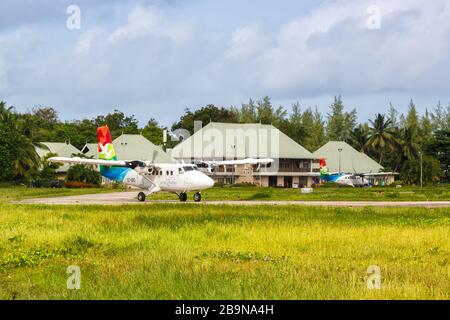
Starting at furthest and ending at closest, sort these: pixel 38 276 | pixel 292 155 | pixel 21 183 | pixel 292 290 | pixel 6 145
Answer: pixel 292 155 < pixel 21 183 < pixel 6 145 < pixel 38 276 < pixel 292 290

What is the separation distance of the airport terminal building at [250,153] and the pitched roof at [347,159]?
12.7m

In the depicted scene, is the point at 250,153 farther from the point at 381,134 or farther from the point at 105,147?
the point at 105,147

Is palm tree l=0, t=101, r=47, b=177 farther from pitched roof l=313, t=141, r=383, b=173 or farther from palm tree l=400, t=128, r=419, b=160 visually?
palm tree l=400, t=128, r=419, b=160

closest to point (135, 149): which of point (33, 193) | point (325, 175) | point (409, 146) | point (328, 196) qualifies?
point (325, 175)

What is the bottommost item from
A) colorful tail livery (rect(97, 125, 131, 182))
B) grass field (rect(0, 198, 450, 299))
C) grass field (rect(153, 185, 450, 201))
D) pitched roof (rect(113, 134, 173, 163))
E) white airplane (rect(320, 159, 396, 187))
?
grass field (rect(153, 185, 450, 201))

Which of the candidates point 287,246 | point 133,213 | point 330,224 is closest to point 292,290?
point 287,246

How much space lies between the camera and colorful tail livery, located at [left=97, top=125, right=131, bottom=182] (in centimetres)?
5800

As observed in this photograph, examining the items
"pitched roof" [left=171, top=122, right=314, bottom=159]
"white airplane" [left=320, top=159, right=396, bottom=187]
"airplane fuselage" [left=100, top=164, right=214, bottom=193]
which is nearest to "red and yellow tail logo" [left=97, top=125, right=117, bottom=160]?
"airplane fuselage" [left=100, top=164, right=214, bottom=193]

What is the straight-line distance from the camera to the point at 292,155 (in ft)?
420
